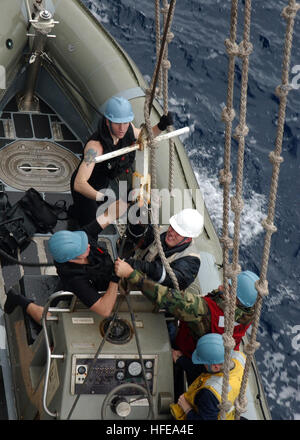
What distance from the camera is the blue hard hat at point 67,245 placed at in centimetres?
485

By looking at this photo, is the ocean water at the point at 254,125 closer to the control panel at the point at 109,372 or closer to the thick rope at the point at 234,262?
the control panel at the point at 109,372

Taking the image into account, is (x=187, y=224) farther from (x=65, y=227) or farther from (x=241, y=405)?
(x=65, y=227)

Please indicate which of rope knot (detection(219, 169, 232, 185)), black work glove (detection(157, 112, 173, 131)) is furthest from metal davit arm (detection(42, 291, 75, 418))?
black work glove (detection(157, 112, 173, 131))

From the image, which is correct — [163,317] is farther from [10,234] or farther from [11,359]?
[10,234]

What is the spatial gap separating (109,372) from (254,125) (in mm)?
7676

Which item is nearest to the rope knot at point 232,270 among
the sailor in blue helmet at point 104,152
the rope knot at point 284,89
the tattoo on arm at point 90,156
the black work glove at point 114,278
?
the black work glove at point 114,278

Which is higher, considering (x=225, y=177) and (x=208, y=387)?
(x=225, y=177)

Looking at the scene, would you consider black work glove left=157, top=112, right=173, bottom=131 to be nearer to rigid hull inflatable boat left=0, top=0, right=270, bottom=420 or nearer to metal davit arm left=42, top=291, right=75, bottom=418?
rigid hull inflatable boat left=0, top=0, right=270, bottom=420

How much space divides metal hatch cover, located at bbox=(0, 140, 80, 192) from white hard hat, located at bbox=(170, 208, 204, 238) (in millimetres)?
2887

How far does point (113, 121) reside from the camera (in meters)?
6.15

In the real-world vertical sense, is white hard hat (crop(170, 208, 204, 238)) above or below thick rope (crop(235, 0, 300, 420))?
below

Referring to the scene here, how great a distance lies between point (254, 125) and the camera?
38.3 feet

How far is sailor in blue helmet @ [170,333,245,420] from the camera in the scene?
4504mm

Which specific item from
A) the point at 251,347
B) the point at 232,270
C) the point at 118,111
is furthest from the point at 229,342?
the point at 118,111
